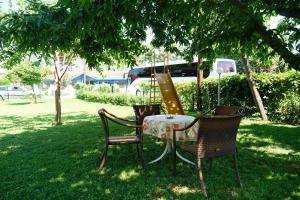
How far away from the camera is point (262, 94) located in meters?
12.2

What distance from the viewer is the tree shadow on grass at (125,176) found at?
4055mm

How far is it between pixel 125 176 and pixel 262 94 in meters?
9.15

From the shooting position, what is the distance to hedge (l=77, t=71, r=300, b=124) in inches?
426

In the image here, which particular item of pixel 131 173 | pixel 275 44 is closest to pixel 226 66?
pixel 275 44

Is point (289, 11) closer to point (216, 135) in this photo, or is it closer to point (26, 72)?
point (216, 135)

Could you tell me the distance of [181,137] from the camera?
5.10 metres

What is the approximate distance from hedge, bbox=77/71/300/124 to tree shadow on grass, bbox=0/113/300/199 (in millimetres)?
4114

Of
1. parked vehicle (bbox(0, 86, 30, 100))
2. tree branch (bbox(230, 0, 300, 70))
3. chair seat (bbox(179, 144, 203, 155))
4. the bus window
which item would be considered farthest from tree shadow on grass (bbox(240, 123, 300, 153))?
parked vehicle (bbox(0, 86, 30, 100))

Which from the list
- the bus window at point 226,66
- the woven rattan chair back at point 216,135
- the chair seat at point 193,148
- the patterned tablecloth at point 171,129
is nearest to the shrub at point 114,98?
the bus window at point 226,66

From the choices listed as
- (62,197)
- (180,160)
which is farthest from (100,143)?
(62,197)

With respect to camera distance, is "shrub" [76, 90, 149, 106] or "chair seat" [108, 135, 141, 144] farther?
"shrub" [76, 90, 149, 106]

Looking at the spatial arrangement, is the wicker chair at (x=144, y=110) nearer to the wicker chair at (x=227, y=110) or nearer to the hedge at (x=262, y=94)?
the wicker chair at (x=227, y=110)

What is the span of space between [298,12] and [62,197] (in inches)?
170

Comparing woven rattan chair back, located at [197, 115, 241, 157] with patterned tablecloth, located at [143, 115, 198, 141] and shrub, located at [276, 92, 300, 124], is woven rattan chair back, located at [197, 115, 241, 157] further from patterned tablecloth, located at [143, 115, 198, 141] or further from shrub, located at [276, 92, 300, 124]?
shrub, located at [276, 92, 300, 124]
